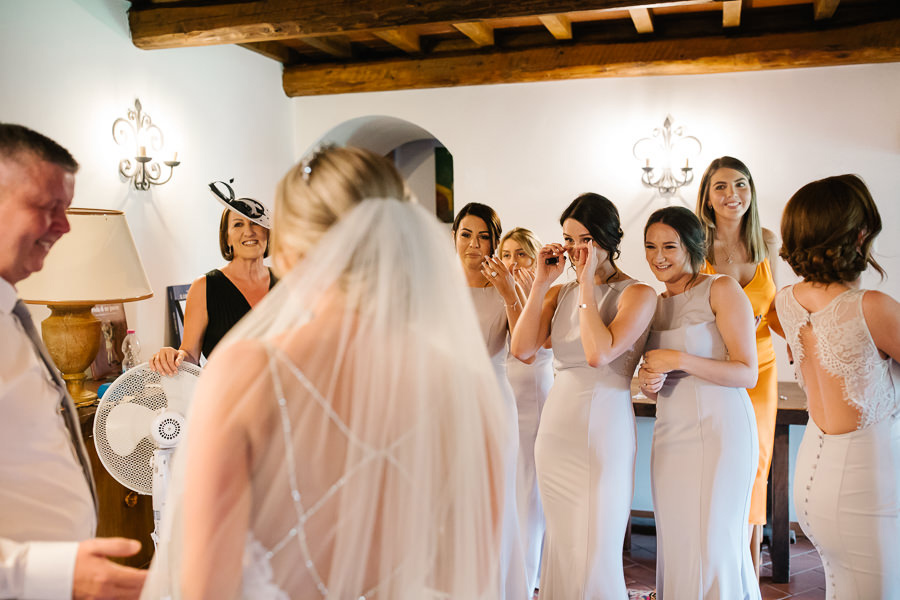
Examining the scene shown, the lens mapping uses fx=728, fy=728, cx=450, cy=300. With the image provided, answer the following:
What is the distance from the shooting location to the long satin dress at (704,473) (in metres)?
2.47

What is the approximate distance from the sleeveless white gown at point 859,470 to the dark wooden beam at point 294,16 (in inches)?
85.7

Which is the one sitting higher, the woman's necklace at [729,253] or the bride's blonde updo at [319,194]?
the bride's blonde updo at [319,194]

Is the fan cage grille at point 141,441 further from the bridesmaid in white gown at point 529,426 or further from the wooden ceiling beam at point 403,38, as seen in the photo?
the wooden ceiling beam at point 403,38

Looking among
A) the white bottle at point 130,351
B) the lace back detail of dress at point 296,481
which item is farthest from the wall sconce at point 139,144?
→ the lace back detail of dress at point 296,481

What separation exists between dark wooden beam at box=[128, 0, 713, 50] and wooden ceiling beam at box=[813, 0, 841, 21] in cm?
109

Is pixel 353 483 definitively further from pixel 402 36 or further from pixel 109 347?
pixel 402 36

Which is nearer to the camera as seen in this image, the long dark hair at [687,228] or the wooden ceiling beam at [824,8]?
the long dark hair at [687,228]

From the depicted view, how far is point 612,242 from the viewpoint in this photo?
264 centimetres

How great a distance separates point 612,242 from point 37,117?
103 inches

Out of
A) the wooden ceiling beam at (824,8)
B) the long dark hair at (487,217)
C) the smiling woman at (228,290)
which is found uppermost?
the wooden ceiling beam at (824,8)

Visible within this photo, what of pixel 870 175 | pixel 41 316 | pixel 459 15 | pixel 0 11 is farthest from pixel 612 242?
pixel 870 175

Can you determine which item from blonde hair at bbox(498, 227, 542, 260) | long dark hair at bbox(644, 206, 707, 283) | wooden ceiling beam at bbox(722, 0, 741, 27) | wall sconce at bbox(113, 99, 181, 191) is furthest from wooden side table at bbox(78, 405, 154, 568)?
wooden ceiling beam at bbox(722, 0, 741, 27)

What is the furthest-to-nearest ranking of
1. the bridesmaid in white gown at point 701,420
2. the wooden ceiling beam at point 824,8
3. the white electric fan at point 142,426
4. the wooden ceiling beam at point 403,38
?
the wooden ceiling beam at point 403,38 → the wooden ceiling beam at point 824,8 → the bridesmaid in white gown at point 701,420 → the white electric fan at point 142,426

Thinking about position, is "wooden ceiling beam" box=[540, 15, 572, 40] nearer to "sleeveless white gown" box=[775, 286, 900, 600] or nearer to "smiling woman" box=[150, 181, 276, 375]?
"smiling woman" box=[150, 181, 276, 375]
